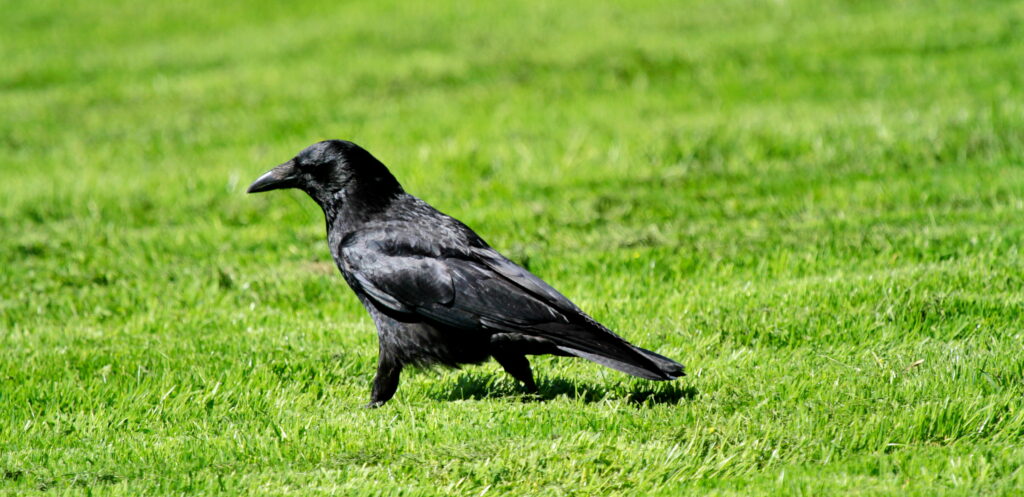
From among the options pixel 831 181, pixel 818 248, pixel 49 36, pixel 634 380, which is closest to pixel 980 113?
pixel 831 181

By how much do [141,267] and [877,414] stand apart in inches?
217

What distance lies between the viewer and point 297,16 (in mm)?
17453

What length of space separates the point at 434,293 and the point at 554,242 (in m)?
2.96

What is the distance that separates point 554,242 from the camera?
8.22m

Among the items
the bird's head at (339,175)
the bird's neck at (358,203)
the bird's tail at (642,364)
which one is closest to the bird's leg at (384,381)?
the bird's neck at (358,203)

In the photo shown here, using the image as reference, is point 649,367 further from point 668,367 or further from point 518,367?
point 518,367

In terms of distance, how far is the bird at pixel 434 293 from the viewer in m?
5.10

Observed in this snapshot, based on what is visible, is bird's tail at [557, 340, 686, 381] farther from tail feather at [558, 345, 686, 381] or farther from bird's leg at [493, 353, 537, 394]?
bird's leg at [493, 353, 537, 394]

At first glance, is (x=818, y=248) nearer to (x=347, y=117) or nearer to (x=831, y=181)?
(x=831, y=181)

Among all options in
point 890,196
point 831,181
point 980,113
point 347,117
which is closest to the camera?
point 890,196

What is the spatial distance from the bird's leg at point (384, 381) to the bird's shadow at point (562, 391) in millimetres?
249

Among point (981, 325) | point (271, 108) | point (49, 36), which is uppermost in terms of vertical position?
point (49, 36)

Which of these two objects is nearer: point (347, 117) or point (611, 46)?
point (347, 117)

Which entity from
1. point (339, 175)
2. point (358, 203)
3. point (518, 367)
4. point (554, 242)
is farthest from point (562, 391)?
point (554, 242)
